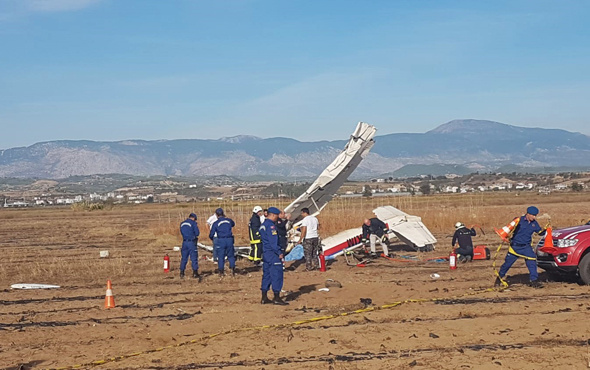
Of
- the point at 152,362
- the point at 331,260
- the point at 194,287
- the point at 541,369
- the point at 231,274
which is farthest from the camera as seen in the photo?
the point at 331,260

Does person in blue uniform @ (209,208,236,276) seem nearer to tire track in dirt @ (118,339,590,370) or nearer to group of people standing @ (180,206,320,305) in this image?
group of people standing @ (180,206,320,305)

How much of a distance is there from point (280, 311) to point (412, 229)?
1018 centimetres

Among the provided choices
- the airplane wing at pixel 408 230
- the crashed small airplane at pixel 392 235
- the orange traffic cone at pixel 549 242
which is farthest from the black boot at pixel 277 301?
the airplane wing at pixel 408 230

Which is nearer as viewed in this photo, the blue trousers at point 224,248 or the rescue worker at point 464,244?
the blue trousers at point 224,248

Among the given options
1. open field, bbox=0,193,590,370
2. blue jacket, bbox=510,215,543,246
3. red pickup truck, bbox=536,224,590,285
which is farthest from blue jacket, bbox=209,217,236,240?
red pickup truck, bbox=536,224,590,285

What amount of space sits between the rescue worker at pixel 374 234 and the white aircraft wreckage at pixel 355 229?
0.28 metres

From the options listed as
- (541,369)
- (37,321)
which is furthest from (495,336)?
(37,321)

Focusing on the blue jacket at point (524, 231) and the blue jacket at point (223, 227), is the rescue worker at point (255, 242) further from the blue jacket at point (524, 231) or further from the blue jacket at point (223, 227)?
the blue jacket at point (524, 231)

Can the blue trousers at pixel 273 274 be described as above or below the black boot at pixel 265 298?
above

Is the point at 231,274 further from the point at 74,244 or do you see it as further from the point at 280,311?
the point at 74,244

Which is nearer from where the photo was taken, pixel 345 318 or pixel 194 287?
pixel 345 318

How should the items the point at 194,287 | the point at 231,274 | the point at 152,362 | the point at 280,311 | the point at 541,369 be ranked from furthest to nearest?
the point at 231,274, the point at 194,287, the point at 280,311, the point at 152,362, the point at 541,369

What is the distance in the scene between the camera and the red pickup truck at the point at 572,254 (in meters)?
13.7

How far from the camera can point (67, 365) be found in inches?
369
